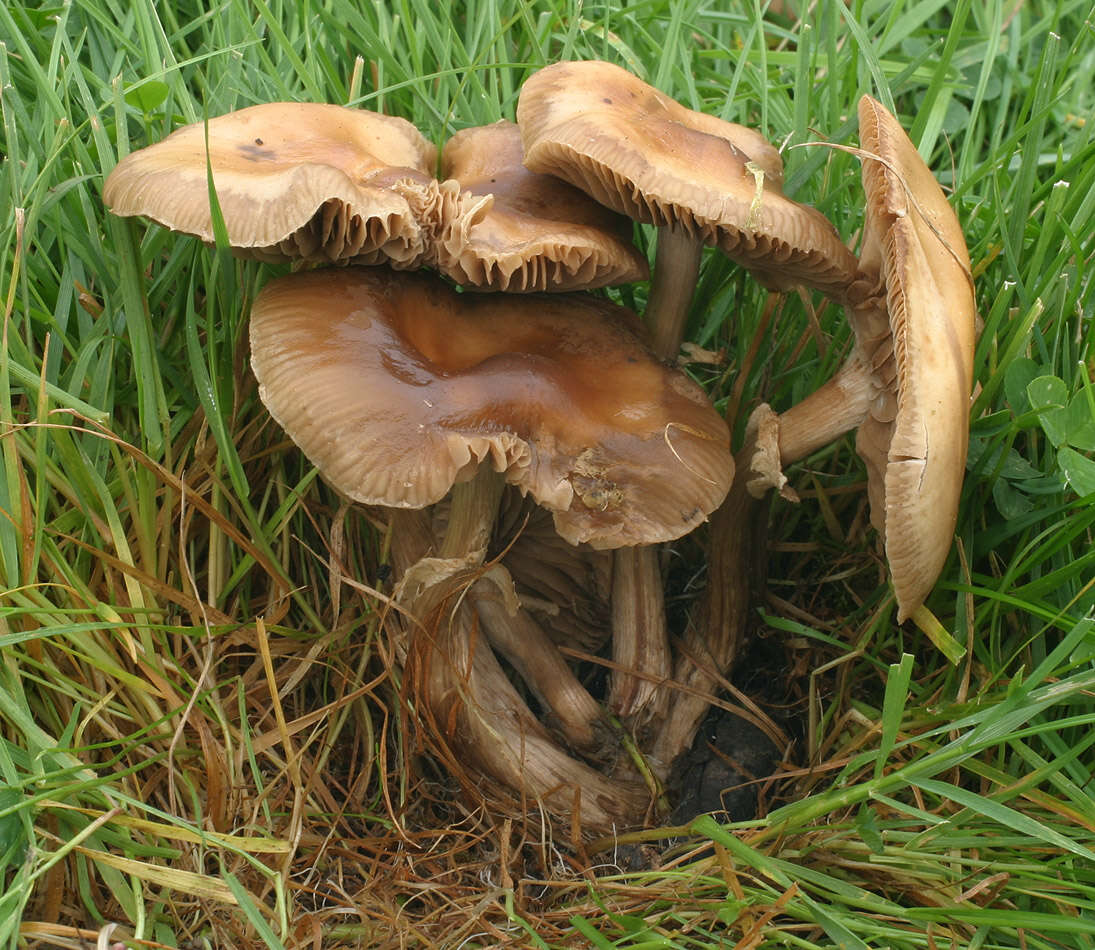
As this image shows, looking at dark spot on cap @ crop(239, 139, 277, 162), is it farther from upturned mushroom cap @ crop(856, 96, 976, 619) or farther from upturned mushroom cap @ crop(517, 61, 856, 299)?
upturned mushroom cap @ crop(856, 96, 976, 619)

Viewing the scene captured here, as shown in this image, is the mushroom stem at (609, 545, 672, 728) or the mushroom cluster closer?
the mushroom cluster

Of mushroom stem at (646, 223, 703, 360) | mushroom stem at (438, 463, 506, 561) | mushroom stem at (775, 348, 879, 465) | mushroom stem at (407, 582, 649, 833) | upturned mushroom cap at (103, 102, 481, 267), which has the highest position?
upturned mushroom cap at (103, 102, 481, 267)

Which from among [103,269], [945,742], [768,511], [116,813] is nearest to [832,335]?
[768,511]

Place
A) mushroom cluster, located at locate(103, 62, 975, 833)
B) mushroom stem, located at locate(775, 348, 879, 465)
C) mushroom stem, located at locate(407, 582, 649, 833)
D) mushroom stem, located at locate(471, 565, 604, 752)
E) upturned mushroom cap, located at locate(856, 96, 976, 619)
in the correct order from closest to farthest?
upturned mushroom cap, located at locate(856, 96, 976, 619)
mushroom cluster, located at locate(103, 62, 975, 833)
mushroom stem, located at locate(775, 348, 879, 465)
mushroom stem, located at locate(407, 582, 649, 833)
mushroom stem, located at locate(471, 565, 604, 752)

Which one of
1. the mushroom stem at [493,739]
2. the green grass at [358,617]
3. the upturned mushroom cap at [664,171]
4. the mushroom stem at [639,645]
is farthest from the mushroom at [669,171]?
the mushroom stem at [493,739]

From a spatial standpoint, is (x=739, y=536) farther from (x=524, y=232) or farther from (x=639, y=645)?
(x=524, y=232)

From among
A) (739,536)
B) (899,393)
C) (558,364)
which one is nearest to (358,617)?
(558,364)

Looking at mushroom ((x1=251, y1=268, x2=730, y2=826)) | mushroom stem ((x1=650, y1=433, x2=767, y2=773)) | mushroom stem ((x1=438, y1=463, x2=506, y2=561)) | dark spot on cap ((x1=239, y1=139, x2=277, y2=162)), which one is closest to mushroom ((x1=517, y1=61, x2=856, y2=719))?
mushroom stem ((x1=650, y1=433, x2=767, y2=773))

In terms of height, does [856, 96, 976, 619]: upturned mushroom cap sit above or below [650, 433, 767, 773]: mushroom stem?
above
